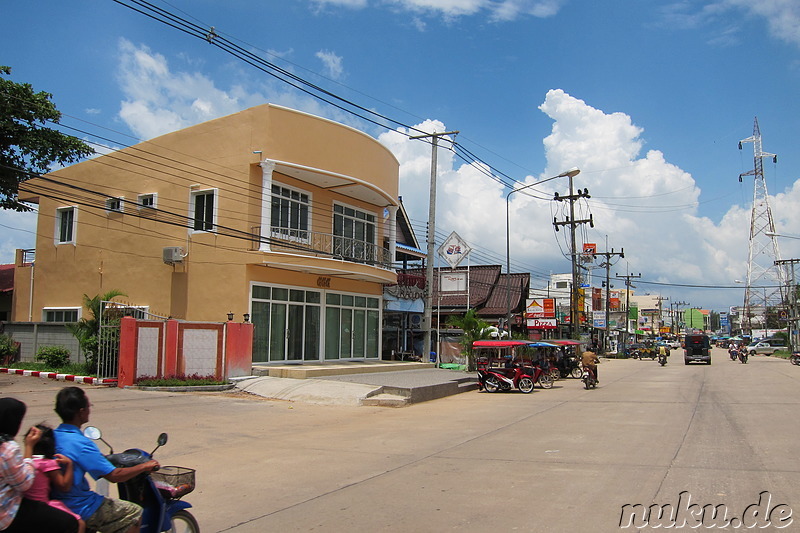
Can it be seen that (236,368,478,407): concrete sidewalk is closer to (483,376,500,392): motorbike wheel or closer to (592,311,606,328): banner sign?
(483,376,500,392): motorbike wheel

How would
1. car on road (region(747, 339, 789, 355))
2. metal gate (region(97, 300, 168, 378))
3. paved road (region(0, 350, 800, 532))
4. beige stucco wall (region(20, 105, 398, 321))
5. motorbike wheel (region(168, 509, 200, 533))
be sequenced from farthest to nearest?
car on road (region(747, 339, 789, 355)) < beige stucco wall (region(20, 105, 398, 321)) < metal gate (region(97, 300, 168, 378)) < paved road (region(0, 350, 800, 532)) < motorbike wheel (region(168, 509, 200, 533))

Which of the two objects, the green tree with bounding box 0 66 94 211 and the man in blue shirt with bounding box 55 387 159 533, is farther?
the green tree with bounding box 0 66 94 211

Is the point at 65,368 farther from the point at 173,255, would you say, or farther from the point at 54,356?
the point at 173,255

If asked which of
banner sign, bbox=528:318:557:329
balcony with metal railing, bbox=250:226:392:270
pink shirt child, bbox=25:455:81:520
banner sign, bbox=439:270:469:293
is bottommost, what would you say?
pink shirt child, bbox=25:455:81:520

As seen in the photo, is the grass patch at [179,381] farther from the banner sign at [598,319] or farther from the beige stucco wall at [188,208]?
the banner sign at [598,319]

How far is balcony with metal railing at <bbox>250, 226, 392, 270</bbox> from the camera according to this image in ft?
70.7

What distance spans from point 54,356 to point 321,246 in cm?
972

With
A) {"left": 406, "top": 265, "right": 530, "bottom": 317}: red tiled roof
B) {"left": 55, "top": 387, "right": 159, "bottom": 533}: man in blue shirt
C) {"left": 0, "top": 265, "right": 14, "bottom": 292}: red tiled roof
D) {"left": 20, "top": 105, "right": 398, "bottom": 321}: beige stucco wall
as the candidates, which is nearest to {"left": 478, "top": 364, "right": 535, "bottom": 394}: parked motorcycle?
{"left": 20, "top": 105, "right": 398, "bottom": 321}: beige stucco wall

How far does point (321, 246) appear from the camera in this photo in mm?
23781

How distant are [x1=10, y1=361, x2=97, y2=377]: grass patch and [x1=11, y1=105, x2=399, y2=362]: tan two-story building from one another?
3.61 metres

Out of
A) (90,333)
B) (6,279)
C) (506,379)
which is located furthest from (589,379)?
(6,279)

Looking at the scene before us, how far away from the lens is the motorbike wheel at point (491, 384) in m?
21.1

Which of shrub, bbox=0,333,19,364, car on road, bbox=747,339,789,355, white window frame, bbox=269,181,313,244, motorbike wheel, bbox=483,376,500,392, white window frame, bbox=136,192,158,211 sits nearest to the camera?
motorbike wheel, bbox=483,376,500,392

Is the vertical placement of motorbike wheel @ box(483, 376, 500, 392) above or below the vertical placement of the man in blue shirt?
below
